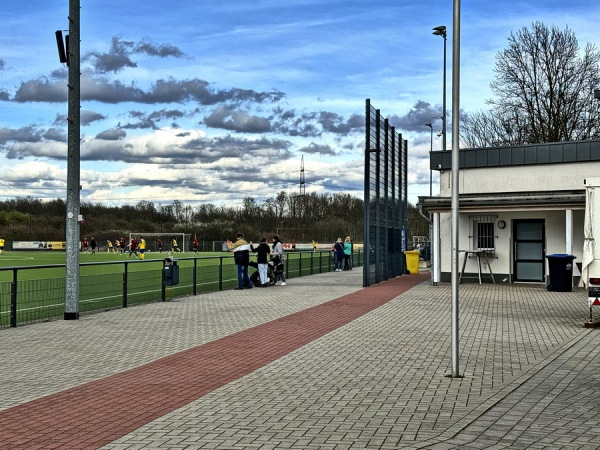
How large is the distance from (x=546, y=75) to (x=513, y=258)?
2305cm

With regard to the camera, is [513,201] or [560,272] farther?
[513,201]

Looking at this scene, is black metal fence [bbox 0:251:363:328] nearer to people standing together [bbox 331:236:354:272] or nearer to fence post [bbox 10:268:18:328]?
fence post [bbox 10:268:18:328]

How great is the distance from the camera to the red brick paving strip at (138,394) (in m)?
6.49

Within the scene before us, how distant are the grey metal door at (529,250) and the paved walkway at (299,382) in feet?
32.3

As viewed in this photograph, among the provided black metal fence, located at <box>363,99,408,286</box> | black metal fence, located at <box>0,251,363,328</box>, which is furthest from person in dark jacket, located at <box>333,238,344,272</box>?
black metal fence, located at <box>0,251,363,328</box>

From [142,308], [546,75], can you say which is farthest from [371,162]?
[546,75]

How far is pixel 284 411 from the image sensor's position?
7.36 metres

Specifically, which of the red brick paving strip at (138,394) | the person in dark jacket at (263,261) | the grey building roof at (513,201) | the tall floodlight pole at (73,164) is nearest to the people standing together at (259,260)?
the person in dark jacket at (263,261)

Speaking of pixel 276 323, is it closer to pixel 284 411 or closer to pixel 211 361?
pixel 211 361

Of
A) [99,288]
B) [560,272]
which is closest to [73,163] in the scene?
[99,288]

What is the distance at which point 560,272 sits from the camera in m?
23.0

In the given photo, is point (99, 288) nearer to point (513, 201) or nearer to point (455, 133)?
point (455, 133)

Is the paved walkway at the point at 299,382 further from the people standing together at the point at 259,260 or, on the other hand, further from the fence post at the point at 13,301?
the people standing together at the point at 259,260

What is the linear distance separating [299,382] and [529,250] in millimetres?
19080
